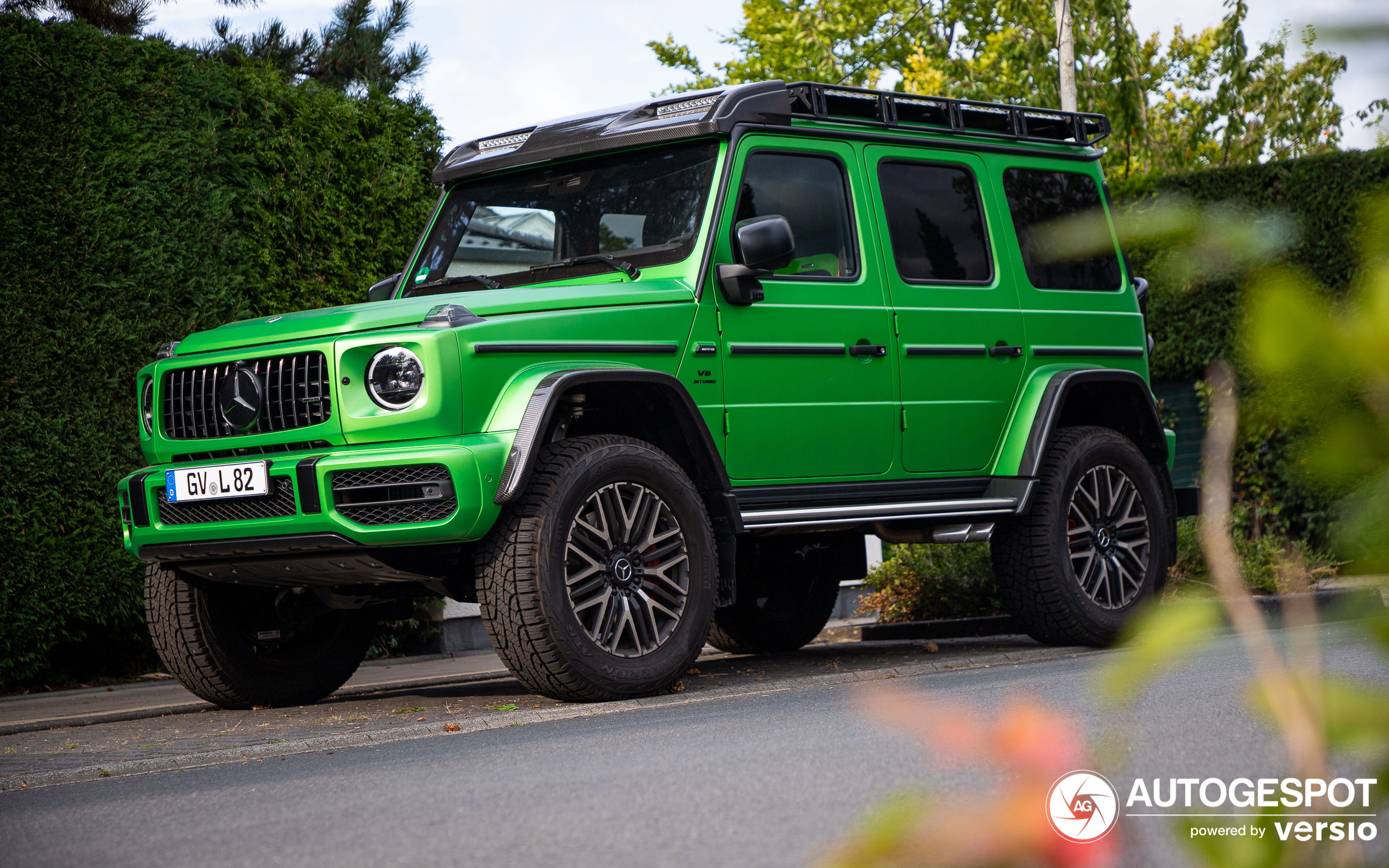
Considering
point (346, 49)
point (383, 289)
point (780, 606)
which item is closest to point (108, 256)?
point (383, 289)

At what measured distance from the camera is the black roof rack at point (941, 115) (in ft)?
22.2

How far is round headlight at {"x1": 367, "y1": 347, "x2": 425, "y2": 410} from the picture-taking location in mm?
5379

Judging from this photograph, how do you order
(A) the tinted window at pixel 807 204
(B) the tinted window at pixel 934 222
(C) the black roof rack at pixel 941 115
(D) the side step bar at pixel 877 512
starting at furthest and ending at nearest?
(B) the tinted window at pixel 934 222
(C) the black roof rack at pixel 941 115
(A) the tinted window at pixel 807 204
(D) the side step bar at pixel 877 512

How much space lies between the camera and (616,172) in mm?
6645

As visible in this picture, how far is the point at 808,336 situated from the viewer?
6.47 meters

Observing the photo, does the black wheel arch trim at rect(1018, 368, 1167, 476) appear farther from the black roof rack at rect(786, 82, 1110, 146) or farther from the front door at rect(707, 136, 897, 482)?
the black roof rack at rect(786, 82, 1110, 146)

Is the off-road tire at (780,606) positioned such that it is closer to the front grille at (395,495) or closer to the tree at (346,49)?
the front grille at (395,495)

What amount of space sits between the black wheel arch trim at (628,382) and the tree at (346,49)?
379 inches

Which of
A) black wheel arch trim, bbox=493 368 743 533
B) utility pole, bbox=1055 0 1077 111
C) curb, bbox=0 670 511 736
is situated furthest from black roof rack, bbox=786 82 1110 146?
utility pole, bbox=1055 0 1077 111

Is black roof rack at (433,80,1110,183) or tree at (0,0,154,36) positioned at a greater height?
tree at (0,0,154,36)

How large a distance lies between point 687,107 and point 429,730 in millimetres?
2916

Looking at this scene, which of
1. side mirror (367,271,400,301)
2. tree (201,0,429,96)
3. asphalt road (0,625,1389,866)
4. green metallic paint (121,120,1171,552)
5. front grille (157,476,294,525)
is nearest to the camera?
asphalt road (0,625,1389,866)

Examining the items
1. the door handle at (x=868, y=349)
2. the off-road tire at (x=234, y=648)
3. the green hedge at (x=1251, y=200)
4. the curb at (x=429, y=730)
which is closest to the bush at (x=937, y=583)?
the green hedge at (x=1251, y=200)

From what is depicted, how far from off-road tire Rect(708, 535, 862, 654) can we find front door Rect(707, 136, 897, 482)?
145cm
